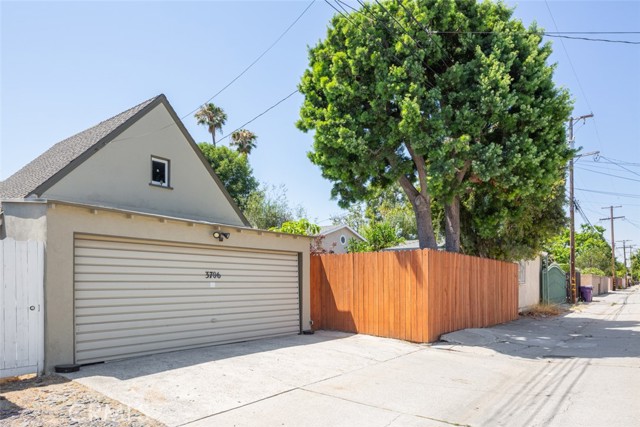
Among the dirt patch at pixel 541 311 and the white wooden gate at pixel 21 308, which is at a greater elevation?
the white wooden gate at pixel 21 308

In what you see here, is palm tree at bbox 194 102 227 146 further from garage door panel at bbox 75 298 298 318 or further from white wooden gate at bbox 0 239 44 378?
white wooden gate at bbox 0 239 44 378

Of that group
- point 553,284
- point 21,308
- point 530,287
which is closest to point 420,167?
point 21,308

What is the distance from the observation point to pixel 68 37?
10.0m

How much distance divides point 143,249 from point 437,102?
7650 millimetres

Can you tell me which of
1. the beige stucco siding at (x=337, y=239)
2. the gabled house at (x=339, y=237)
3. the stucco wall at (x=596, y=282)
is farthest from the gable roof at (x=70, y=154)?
the stucco wall at (x=596, y=282)

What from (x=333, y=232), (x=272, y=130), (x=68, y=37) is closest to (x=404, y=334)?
(x=272, y=130)

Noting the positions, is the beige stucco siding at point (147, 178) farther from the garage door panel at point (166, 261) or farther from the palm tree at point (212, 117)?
the palm tree at point (212, 117)

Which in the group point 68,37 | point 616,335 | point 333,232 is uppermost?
point 68,37

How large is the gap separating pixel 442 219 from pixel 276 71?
298 inches

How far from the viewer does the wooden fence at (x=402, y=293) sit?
9.73 m

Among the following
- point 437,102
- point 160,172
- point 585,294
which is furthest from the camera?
point 585,294

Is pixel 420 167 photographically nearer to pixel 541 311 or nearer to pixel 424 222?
pixel 424 222

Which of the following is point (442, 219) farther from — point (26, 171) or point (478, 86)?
point (26, 171)

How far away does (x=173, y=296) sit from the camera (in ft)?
27.6
